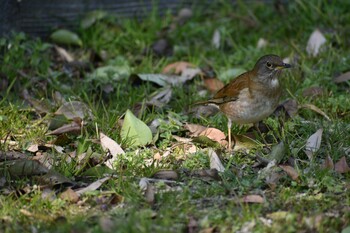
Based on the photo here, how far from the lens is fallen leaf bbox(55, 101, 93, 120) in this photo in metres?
6.64

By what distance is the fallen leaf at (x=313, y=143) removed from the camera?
19.1 ft

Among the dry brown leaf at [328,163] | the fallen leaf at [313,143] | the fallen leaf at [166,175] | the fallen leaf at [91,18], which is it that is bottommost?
the fallen leaf at [313,143]

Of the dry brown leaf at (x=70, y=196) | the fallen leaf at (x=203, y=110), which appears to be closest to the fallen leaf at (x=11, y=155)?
the dry brown leaf at (x=70, y=196)

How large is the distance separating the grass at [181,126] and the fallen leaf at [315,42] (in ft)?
0.27

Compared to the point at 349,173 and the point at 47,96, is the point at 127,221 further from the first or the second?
the point at 47,96

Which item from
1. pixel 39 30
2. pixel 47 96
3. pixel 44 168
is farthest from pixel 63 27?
pixel 44 168

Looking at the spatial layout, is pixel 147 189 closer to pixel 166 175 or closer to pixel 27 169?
pixel 166 175

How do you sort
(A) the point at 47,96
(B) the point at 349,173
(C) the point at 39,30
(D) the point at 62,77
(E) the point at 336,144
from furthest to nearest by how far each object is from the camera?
(C) the point at 39,30
(D) the point at 62,77
(A) the point at 47,96
(E) the point at 336,144
(B) the point at 349,173

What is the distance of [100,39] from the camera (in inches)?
345

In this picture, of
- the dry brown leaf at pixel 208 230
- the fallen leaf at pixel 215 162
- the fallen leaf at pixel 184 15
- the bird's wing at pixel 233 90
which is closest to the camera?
the dry brown leaf at pixel 208 230

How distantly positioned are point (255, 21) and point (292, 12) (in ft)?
1.49

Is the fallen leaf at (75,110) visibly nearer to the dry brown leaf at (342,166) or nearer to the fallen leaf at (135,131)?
the fallen leaf at (135,131)

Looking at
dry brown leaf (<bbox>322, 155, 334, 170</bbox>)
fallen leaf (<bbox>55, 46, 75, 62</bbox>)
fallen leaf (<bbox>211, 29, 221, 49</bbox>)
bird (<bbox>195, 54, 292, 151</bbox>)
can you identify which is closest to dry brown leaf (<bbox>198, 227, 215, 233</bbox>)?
dry brown leaf (<bbox>322, 155, 334, 170</bbox>)

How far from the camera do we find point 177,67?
8125 millimetres
